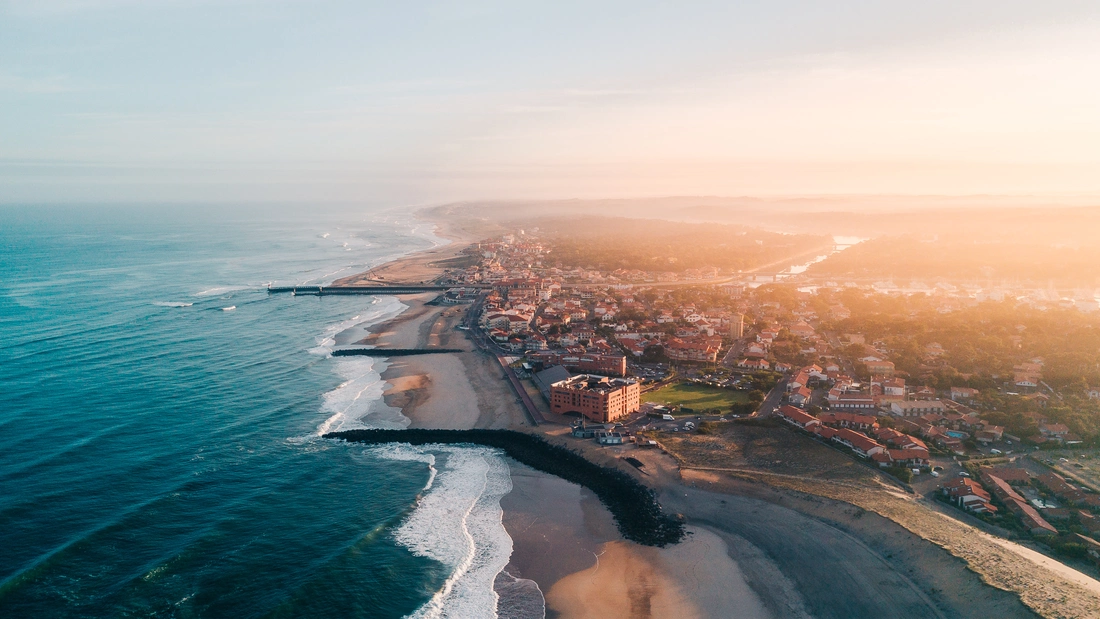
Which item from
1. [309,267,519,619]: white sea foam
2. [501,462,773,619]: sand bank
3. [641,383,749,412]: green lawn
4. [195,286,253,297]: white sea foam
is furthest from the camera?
[195,286,253,297]: white sea foam

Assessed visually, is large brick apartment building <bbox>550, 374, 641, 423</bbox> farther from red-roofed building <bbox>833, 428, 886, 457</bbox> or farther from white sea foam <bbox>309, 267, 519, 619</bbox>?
red-roofed building <bbox>833, 428, 886, 457</bbox>

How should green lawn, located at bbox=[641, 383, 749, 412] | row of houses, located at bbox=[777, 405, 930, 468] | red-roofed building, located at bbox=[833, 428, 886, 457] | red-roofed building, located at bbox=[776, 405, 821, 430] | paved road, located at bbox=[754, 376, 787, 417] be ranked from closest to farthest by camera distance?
row of houses, located at bbox=[777, 405, 930, 468] < red-roofed building, located at bbox=[833, 428, 886, 457] < red-roofed building, located at bbox=[776, 405, 821, 430] < paved road, located at bbox=[754, 376, 787, 417] < green lawn, located at bbox=[641, 383, 749, 412]

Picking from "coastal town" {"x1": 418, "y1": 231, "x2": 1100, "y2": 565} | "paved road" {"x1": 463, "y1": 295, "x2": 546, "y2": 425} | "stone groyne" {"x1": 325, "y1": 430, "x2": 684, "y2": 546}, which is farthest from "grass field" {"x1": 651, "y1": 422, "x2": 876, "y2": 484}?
"paved road" {"x1": 463, "y1": 295, "x2": 546, "y2": 425}

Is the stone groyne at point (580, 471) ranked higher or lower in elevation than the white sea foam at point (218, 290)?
lower

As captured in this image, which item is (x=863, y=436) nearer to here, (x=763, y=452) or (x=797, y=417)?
(x=797, y=417)

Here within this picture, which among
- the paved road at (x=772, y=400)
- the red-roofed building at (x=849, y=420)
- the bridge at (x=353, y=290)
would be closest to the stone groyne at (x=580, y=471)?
the paved road at (x=772, y=400)

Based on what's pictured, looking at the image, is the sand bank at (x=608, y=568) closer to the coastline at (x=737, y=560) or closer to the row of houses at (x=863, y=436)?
the coastline at (x=737, y=560)

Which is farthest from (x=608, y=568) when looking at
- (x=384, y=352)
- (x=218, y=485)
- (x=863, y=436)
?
(x=384, y=352)
